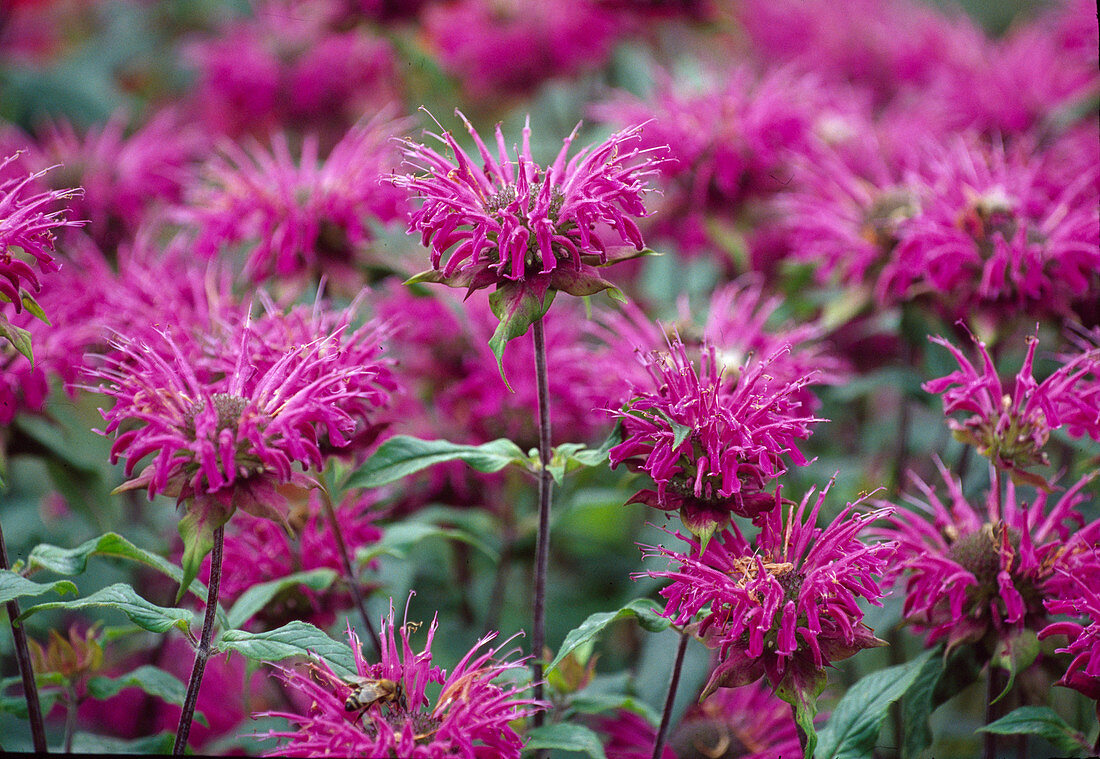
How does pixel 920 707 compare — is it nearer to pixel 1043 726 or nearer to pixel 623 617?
pixel 1043 726

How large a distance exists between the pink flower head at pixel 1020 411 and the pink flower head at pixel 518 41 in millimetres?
1067

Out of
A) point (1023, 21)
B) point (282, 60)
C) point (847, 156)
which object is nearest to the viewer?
point (847, 156)

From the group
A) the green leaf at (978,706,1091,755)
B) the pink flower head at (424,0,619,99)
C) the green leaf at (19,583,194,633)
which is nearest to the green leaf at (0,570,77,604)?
the green leaf at (19,583,194,633)

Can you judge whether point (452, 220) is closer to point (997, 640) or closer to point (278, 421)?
point (278, 421)

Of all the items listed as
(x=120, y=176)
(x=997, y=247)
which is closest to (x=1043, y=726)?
(x=997, y=247)

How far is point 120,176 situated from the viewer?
4.73 feet

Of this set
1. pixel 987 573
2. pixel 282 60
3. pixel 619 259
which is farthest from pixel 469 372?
pixel 282 60

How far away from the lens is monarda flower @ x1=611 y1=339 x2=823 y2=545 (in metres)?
0.72

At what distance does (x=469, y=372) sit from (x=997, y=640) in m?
0.71

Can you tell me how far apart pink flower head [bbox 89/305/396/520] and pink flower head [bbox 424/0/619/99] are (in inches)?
42.5

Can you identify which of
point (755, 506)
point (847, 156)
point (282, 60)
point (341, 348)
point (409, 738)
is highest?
point (282, 60)

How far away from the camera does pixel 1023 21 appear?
2242mm

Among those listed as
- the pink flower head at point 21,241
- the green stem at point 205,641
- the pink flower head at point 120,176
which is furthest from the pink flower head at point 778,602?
the pink flower head at point 120,176

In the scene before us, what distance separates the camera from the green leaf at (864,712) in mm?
782
